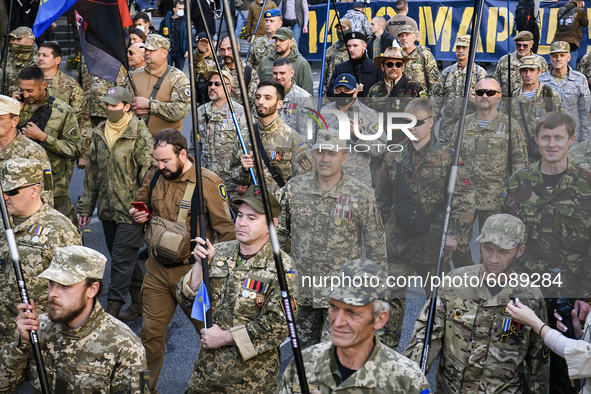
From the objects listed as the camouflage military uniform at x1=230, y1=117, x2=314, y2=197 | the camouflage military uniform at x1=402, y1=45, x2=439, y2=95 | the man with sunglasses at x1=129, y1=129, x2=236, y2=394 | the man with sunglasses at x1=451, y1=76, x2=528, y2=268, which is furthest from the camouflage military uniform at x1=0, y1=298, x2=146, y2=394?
the camouflage military uniform at x1=402, y1=45, x2=439, y2=95

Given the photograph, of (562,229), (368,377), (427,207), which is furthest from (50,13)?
(368,377)

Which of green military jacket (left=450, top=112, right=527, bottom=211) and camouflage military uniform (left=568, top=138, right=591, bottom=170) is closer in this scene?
camouflage military uniform (left=568, top=138, right=591, bottom=170)

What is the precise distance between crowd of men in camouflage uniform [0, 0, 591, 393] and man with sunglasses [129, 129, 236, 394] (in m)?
0.02

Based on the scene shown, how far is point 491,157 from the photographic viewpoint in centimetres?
777

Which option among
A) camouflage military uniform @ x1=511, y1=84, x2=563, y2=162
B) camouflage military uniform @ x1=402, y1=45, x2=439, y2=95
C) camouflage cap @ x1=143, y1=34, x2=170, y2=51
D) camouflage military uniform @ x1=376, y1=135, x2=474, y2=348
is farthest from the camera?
camouflage military uniform @ x1=402, y1=45, x2=439, y2=95

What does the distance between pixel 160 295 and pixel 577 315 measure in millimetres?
3043

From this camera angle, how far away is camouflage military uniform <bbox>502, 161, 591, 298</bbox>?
17.3ft

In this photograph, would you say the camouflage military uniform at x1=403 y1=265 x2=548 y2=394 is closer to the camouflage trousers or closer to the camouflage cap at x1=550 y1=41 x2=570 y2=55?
the camouflage trousers

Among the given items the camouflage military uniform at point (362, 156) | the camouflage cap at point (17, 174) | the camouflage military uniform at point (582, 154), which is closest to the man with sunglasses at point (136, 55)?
the camouflage military uniform at point (362, 156)

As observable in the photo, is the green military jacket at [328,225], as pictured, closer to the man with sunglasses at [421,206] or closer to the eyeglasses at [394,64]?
the man with sunglasses at [421,206]

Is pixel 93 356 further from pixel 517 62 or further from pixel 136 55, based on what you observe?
pixel 517 62

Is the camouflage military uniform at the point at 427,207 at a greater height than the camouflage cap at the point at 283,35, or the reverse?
the camouflage cap at the point at 283,35

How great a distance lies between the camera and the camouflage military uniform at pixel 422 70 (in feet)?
36.7

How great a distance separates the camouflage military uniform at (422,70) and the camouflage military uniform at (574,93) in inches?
61.5
